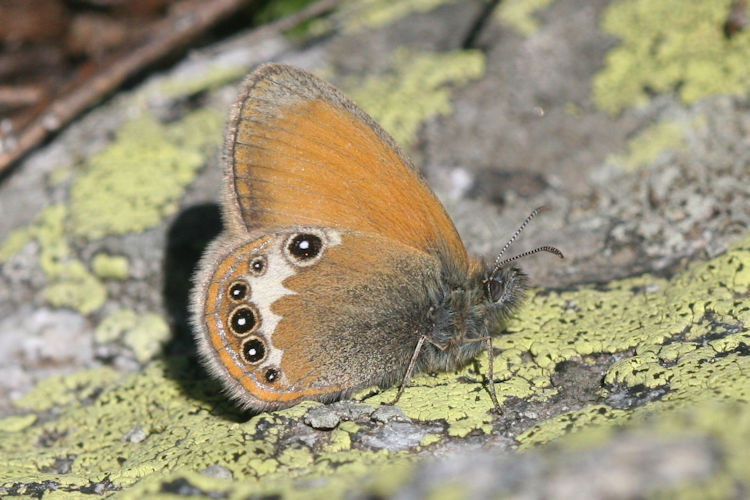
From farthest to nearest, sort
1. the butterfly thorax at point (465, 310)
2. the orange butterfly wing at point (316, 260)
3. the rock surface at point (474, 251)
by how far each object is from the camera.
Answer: the butterfly thorax at point (465, 310) → the orange butterfly wing at point (316, 260) → the rock surface at point (474, 251)

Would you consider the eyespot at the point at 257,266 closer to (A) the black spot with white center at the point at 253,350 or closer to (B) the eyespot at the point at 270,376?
(A) the black spot with white center at the point at 253,350

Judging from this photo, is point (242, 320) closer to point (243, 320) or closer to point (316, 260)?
point (243, 320)

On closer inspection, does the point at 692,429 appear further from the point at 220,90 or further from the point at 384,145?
the point at 220,90

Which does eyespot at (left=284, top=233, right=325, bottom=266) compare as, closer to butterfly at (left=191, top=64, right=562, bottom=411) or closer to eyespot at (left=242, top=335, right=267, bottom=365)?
butterfly at (left=191, top=64, right=562, bottom=411)

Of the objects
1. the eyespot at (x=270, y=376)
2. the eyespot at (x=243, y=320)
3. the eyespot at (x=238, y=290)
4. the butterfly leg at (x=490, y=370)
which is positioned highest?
the eyespot at (x=238, y=290)

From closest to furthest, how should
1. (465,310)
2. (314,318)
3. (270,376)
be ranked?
(270,376)
(314,318)
(465,310)

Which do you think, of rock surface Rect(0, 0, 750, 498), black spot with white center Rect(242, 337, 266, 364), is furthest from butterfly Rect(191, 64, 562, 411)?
rock surface Rect(0, 0, 750, 498)

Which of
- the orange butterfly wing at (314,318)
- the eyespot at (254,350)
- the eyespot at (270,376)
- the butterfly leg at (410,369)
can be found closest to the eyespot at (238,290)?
the orange butterfly wing at (314,318)

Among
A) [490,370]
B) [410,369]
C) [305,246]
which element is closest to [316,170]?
[305,246]
